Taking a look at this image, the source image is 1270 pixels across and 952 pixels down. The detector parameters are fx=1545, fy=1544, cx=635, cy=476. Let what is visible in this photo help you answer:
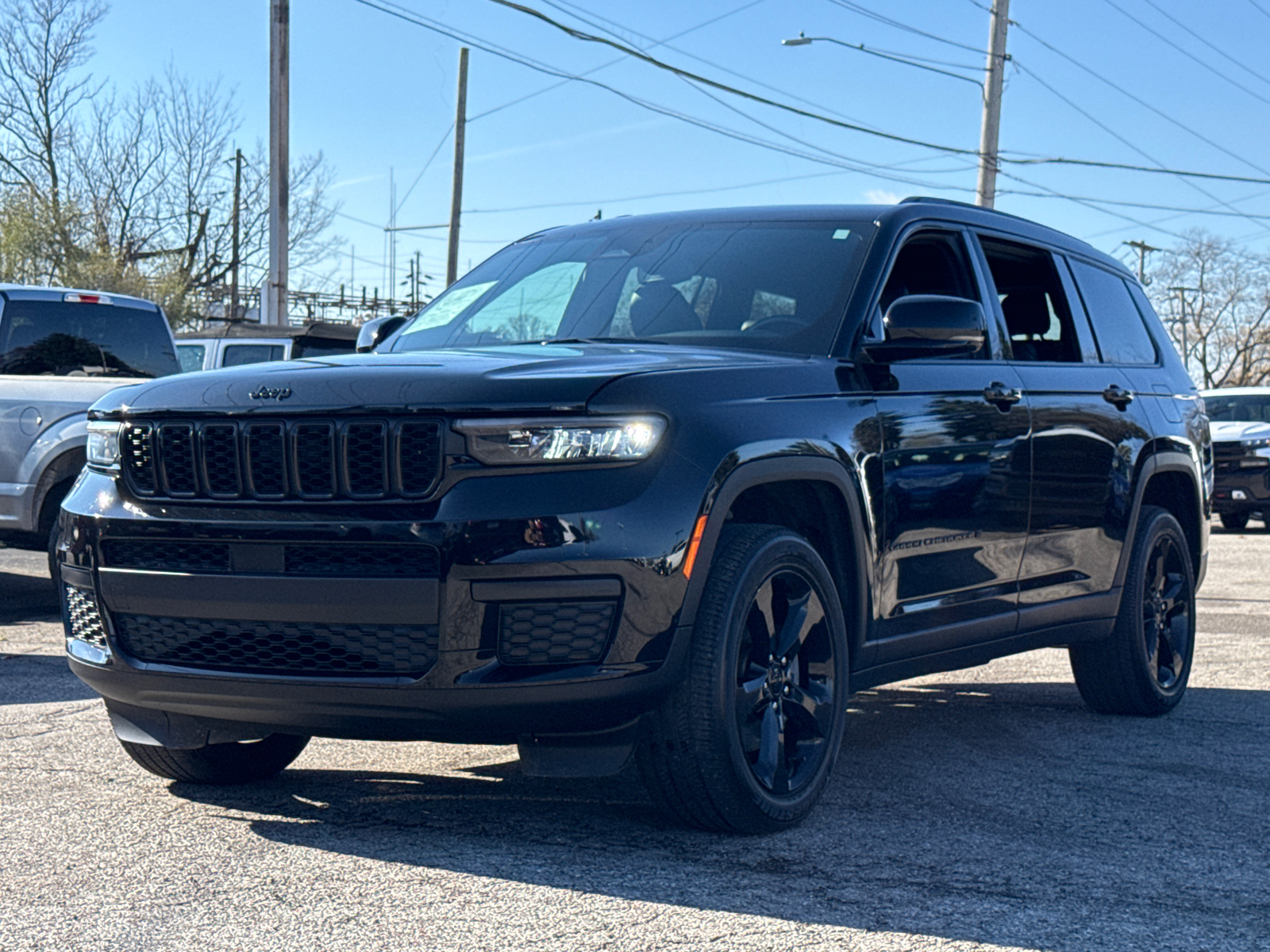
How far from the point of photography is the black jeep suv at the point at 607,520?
3.66 m

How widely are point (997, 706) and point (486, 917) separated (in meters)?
3.96

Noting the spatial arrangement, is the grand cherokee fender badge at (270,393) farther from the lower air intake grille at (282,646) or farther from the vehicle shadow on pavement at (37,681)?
the vehicle shadow on pavement at (37,681)

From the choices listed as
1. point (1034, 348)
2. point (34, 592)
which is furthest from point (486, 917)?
point (34, 592)

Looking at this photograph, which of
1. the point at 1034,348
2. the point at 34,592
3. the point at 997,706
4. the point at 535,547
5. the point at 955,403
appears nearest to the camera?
the point at 535,547

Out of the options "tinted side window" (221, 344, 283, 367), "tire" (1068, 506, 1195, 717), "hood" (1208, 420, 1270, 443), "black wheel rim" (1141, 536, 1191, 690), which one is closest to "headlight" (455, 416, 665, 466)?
"tire" (1068, 506, 1195, 717)

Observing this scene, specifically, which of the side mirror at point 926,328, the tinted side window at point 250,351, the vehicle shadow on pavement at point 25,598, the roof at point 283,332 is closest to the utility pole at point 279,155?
the roof at point 283,332

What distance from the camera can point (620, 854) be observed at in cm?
396

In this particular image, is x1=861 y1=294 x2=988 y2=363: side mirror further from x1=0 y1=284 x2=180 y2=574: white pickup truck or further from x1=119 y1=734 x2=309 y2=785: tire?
x1=0 y1=284 x2=180 y2=574: white pickup truck

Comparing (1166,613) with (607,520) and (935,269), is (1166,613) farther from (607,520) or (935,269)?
(607,520)

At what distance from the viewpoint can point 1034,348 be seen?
6.12 m

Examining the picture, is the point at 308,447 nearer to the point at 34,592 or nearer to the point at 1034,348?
the point at 1034,348

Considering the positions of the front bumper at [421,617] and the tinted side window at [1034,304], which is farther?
the tinted side window at [1034,304]

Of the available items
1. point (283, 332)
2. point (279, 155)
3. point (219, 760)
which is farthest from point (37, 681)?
point (279, 155)

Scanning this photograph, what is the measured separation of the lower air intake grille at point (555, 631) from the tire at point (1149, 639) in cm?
321
